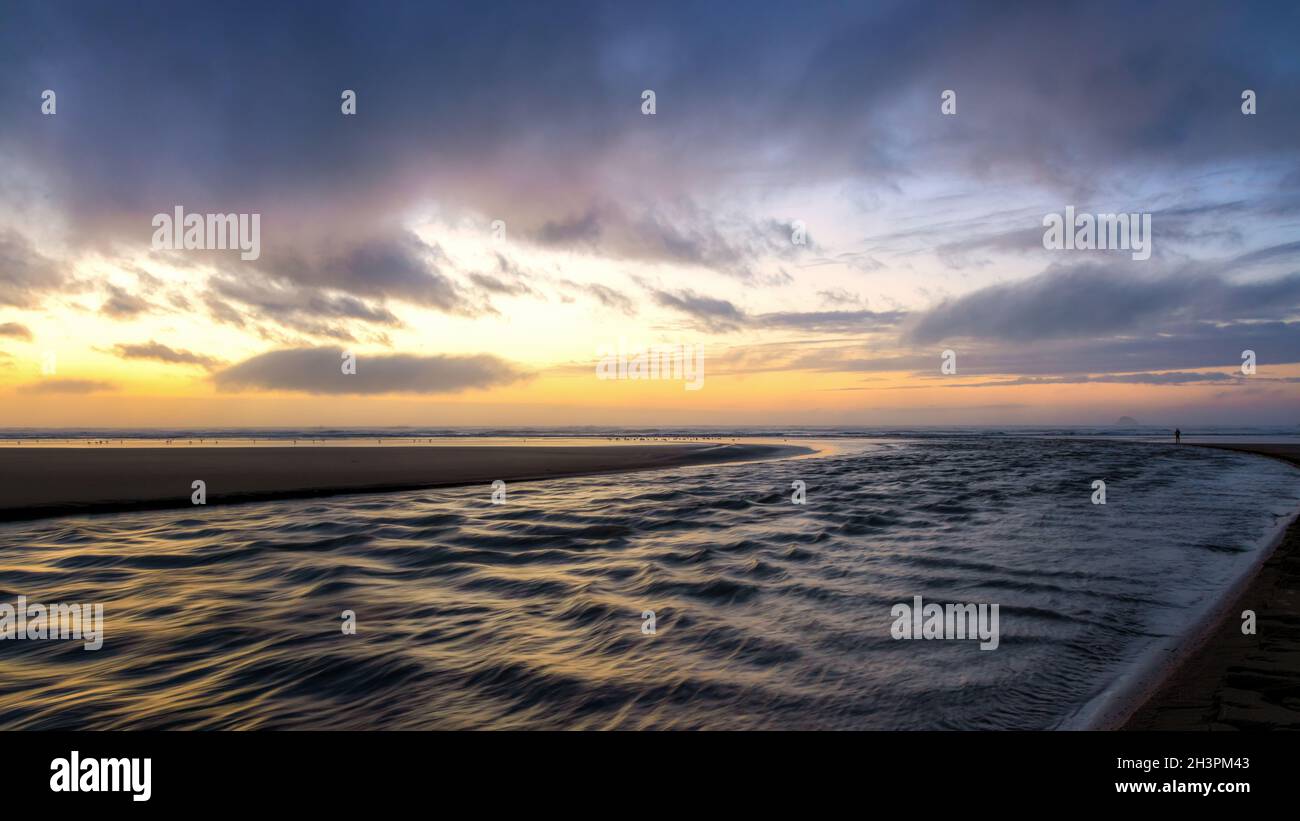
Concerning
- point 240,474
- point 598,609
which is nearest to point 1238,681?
point 598,609

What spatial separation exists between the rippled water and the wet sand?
0.70m

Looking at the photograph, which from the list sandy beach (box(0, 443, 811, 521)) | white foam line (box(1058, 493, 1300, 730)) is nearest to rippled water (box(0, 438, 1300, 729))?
white foam line (box(1058, 493, 1300, 730))

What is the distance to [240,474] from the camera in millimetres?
28312

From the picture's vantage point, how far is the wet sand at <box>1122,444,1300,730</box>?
15.8 feet

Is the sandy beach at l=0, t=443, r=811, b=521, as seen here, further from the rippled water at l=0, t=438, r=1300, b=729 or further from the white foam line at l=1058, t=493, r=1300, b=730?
the white foam line at l=1058, t=493, r=1300, b=730

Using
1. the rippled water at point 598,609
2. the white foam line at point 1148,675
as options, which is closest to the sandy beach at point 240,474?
the rippled water at point 598,609

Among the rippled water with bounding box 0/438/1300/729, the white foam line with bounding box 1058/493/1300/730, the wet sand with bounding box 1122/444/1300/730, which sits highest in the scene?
the wet sand with bounding box 1122/444/1300/730

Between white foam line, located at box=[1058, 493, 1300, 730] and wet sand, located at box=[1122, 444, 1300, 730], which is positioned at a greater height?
wet sand, located at box=[1122, 444, 1300, 730]

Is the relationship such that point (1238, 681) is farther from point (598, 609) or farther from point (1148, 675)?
point (598, 609)

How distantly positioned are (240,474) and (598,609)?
26.1m

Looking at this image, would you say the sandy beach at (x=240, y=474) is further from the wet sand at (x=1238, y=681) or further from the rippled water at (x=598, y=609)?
the wet sand at (x=1238, y=681)

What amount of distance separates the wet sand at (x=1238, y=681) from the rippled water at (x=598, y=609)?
70 cm

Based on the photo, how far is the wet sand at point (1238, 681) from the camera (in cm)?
482
